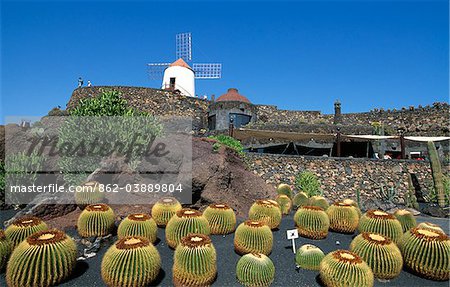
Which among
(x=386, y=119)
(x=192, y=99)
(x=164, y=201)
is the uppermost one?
(x=192, y=99)

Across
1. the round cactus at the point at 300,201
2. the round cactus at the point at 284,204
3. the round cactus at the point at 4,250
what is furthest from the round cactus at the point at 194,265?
the round cactus at the point at 300,201

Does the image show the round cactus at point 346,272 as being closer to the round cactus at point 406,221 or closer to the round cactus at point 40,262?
the round cactus at point 406,221

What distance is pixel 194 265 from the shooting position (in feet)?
16.6

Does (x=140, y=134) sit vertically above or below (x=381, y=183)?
above

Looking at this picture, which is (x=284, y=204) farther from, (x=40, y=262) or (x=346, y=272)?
(x=40, y=262)

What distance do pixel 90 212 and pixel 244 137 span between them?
1496 cm

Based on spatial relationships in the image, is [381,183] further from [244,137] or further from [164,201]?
[164,201]

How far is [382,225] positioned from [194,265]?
4.79 meters

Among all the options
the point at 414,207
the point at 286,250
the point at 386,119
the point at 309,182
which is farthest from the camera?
the point at 386,119

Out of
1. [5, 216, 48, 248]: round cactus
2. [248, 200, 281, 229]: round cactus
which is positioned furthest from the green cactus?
[5, 216, 48, 248]: round cactus

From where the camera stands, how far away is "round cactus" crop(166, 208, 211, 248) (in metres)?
6.57

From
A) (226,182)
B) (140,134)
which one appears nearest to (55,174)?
(140,134)

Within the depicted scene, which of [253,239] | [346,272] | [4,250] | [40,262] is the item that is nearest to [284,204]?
[253,239]

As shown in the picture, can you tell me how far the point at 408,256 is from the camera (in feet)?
19.7
